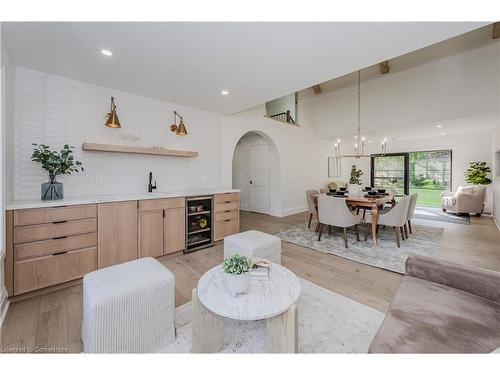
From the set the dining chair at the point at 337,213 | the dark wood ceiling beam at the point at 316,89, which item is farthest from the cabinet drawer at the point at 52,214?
the dark wood ceiling beam at the point at 316,89

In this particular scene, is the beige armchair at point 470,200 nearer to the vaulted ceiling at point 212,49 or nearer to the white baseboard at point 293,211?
the white baseboard at point 293,211

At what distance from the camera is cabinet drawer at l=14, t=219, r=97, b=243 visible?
188cm

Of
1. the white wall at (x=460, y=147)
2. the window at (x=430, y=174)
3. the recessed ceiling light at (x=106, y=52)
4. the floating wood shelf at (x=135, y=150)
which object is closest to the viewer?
the recessed ceiling light at (x=106, y=52)

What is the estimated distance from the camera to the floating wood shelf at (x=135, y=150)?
261 centimetres

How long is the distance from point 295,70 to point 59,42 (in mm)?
2320

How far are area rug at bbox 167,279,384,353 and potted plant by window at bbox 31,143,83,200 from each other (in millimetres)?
1916

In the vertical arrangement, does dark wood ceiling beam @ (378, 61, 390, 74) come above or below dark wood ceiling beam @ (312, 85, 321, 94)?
below

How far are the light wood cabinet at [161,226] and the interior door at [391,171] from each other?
7.31 m

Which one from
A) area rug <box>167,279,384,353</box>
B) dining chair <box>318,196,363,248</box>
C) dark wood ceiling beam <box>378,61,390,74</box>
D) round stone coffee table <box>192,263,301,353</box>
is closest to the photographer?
round stone coffee table <box>192,263,301,353</box>

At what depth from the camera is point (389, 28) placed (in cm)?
171

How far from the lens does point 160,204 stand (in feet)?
9.09

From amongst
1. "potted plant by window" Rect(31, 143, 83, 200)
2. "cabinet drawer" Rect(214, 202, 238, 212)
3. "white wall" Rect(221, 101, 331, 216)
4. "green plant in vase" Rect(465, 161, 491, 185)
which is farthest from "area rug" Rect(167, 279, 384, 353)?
"green plant in vase" Rect(465, 161, 491, 185)

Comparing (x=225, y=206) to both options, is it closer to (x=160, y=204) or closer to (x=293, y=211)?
(x=160, y=204)

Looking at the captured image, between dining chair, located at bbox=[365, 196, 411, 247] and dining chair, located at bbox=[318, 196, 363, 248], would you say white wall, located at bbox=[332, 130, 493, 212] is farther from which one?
dining chair, located at bbox=[318, 196, 363, 248]
